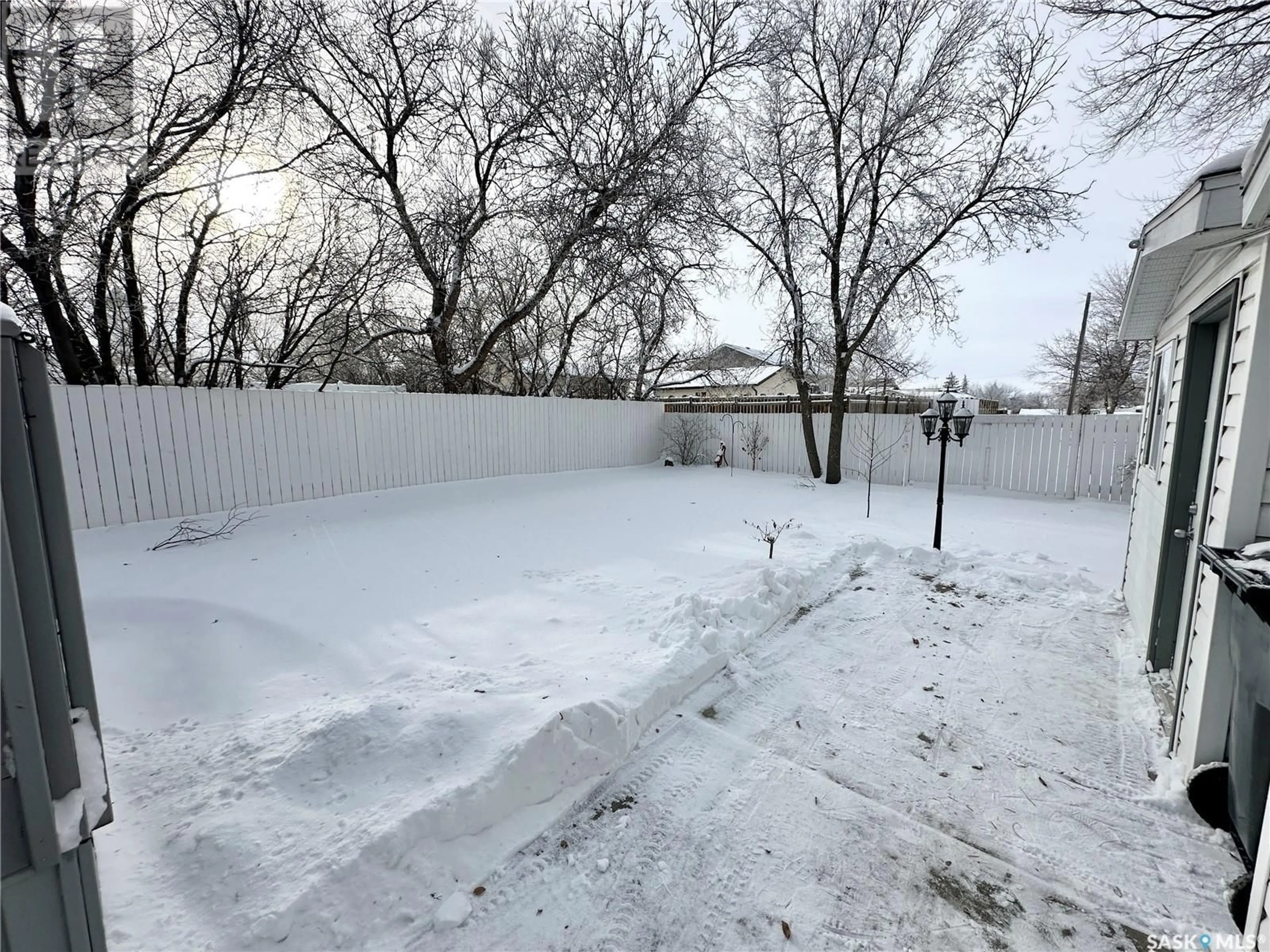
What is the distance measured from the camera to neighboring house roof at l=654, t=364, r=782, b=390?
16.0 meters

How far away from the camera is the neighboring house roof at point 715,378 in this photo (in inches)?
630

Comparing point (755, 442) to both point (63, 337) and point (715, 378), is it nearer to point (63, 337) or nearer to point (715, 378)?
point (715, 378)

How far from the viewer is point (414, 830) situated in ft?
5.47

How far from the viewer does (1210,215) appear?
1.90 metres

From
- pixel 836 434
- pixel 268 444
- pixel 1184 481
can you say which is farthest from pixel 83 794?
pixel 836 434

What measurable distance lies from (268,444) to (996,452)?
1057cm

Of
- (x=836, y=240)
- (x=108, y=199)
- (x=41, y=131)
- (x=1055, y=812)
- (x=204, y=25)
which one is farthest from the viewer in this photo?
(x=836, y=240)

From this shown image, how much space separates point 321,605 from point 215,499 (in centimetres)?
317

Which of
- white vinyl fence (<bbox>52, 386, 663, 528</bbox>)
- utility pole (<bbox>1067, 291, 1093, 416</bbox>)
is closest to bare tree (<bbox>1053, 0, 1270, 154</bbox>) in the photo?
white vinyl fence (<bbox>52, 386, 663, 528</bbox>)

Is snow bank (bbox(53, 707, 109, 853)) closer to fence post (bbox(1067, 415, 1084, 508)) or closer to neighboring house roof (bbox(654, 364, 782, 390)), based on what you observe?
fence post (bbox(1067, 415, 1084, 508))

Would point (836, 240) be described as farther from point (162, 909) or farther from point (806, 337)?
point (162, 909)

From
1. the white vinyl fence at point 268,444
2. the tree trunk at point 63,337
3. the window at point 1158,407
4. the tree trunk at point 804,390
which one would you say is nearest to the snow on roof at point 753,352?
the tree trunk at point 804,390

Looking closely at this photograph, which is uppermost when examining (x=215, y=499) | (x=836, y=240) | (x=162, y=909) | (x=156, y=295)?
(x=836, y=240)

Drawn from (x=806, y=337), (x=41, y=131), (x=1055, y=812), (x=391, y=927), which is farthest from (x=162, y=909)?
(x=806, y=337)
